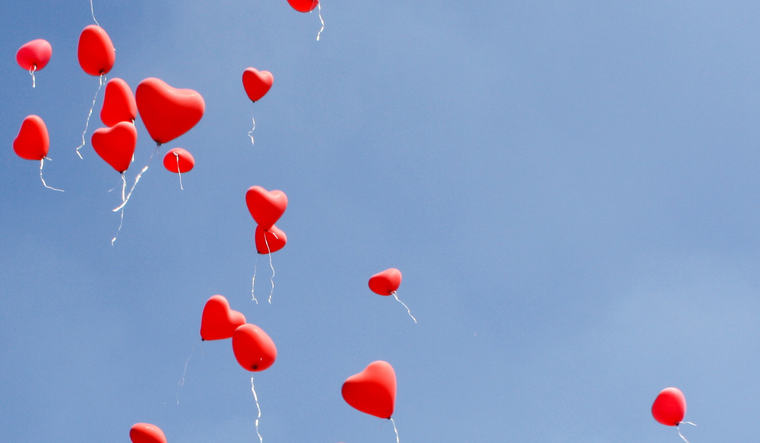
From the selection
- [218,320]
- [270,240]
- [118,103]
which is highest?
[118,103]

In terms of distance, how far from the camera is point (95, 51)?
754cm

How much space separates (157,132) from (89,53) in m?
2.14

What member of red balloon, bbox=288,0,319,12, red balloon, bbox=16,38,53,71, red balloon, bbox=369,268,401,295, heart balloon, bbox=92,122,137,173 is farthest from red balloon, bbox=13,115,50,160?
red balloon, bbox=369,268,401,295

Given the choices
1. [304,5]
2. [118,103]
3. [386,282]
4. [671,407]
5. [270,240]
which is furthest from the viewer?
[386,282]

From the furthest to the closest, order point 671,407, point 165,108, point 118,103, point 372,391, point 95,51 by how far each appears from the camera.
Answer: point 671,407
point 95,51
point 118,103
point 372,391
point 165,108

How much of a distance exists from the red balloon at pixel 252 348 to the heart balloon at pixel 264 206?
159 centimetres

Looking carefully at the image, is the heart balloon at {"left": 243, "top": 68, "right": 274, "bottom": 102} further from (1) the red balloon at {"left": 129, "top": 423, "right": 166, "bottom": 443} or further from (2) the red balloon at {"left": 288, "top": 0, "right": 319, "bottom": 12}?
(1) the red balloon at {"left": 129, "top": 423, "right": 166, "bottom": 443}

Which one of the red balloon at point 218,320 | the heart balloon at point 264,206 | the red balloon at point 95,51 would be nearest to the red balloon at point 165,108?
the heart balloon at point 264,206

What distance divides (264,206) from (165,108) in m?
1.96

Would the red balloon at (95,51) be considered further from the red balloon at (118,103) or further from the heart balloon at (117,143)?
the heart balloon at (117,143)

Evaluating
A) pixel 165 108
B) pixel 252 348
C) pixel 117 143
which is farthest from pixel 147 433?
pixel 165 108

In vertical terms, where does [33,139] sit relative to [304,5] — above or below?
below

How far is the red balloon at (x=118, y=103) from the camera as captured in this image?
7168 mm

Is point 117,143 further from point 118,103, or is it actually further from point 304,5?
point 304,5
